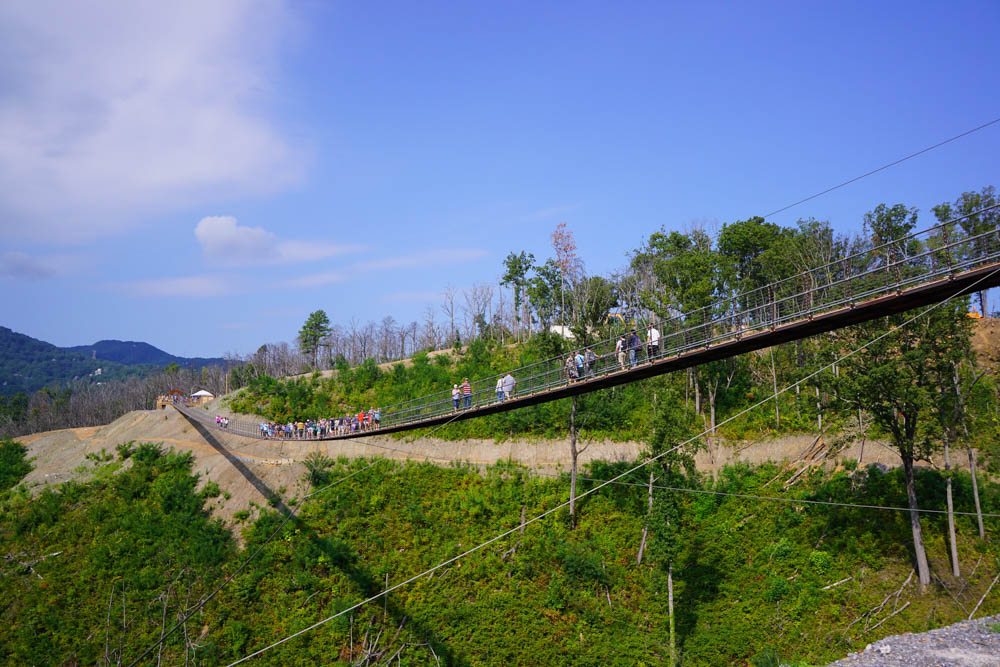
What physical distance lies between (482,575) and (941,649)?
13.6m

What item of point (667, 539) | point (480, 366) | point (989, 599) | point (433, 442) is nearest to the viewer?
point (989, 599)

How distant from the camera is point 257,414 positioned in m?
34.5

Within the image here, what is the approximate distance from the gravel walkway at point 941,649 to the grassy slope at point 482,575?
53.6 inches

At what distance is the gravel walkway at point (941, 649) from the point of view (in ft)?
49.5

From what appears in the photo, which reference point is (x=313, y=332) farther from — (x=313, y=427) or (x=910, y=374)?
(x=910, y=374)

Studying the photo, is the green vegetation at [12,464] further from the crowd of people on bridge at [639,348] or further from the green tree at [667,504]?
the crowd of people on bridge at [639,348]

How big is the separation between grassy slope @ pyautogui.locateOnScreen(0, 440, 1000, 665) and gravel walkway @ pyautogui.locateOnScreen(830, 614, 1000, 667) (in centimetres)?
136

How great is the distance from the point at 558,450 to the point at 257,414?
1665 centimetres

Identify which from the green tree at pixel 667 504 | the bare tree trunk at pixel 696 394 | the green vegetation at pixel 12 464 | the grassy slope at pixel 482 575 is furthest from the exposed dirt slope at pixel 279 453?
the green tree at pixel 667 504

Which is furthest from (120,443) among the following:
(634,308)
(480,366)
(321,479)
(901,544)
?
(901,544)

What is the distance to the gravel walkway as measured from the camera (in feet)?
49.5

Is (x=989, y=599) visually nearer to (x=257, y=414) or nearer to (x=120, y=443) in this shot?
(x=257, y=414)

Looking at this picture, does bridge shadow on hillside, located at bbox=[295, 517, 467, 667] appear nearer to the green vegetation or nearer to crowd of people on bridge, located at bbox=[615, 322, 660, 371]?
crowd of people on bridge, located at bbox=[615, 322, 660, 371]

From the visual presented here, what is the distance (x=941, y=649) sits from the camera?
1584cm
